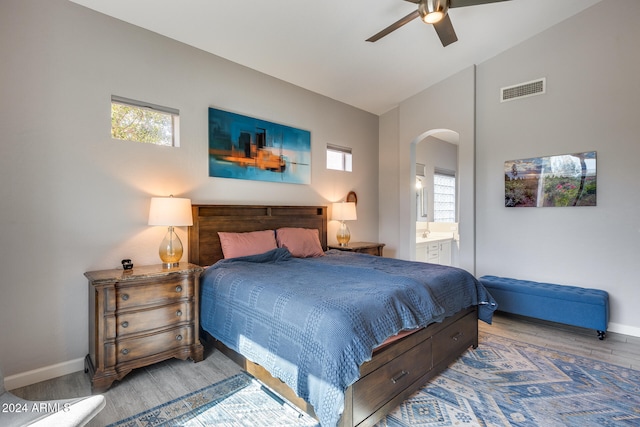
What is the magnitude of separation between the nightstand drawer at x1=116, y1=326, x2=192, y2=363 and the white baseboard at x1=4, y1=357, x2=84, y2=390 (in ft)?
1.85

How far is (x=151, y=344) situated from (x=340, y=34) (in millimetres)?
3366

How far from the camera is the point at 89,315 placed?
2.59m

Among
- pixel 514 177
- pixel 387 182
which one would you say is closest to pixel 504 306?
pixel 514 177

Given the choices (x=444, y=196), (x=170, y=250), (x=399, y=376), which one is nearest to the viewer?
(x=399, y=376)

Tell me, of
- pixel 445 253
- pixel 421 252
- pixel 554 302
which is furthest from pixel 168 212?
pixel 445 253

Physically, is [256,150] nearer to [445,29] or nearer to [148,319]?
[148,319]

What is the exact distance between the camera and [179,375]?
247 centimetres

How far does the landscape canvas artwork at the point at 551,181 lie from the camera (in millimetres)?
3566

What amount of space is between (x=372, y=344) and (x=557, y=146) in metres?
3.59

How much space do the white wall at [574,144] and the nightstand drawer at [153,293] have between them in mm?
3798

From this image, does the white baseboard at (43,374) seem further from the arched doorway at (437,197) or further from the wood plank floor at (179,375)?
the arched doorway at (437,197)

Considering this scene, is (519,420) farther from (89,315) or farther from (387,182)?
(387,182)

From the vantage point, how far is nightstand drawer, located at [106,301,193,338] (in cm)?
229

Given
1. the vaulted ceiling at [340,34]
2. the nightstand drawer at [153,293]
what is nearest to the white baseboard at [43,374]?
the nightstand drawer at [153,293]
